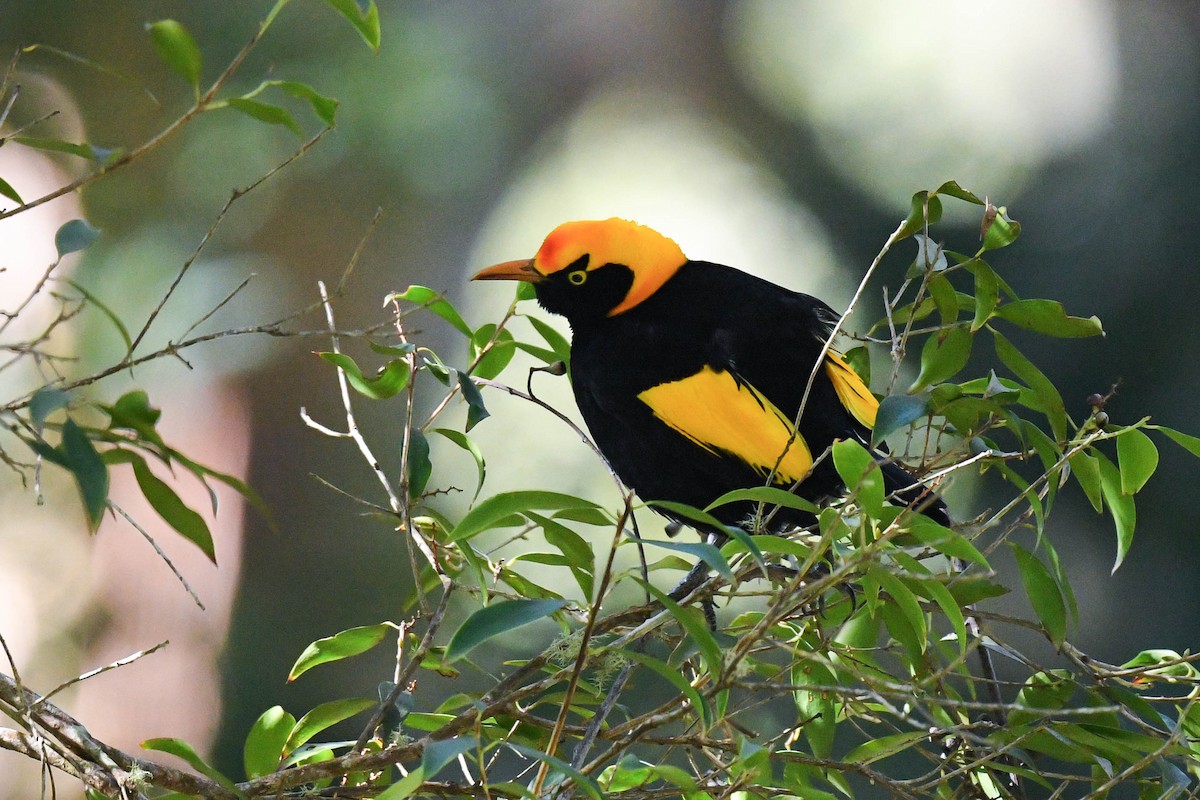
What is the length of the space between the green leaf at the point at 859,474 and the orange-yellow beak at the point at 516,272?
0.51 m

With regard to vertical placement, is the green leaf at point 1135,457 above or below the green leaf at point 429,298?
below

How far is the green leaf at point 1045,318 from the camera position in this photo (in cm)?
71

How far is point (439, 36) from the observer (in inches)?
104

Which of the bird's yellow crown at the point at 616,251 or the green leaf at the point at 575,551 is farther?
the bird's yellow crown at the point at 616,251

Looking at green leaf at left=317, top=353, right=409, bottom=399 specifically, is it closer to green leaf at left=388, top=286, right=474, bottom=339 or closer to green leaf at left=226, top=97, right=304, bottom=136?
green leaf at left=388, top=286, right=474, bottom=339

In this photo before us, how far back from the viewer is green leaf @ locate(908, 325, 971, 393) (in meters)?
0.70

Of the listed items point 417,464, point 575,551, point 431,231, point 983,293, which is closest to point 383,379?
point 417,464

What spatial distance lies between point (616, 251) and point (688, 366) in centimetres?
17

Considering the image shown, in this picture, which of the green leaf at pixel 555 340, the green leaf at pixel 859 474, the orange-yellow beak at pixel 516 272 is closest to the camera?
the green leaf at pixel 859 474

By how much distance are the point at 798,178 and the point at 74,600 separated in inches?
71.5

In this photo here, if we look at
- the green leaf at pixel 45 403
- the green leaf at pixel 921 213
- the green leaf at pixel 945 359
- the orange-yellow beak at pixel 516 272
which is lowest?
the green leaf at pixel 945 359

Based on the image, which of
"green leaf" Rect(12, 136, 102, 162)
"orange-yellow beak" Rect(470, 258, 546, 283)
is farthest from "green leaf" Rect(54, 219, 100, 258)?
"orange-yellow beak" Rect(470, 258, 546, 283)

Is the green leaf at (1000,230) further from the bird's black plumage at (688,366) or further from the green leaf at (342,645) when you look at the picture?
the green leaf at (342,645)

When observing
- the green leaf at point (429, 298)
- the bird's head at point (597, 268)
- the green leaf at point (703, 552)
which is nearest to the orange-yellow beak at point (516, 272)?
the bird's head at point (597, 268)
